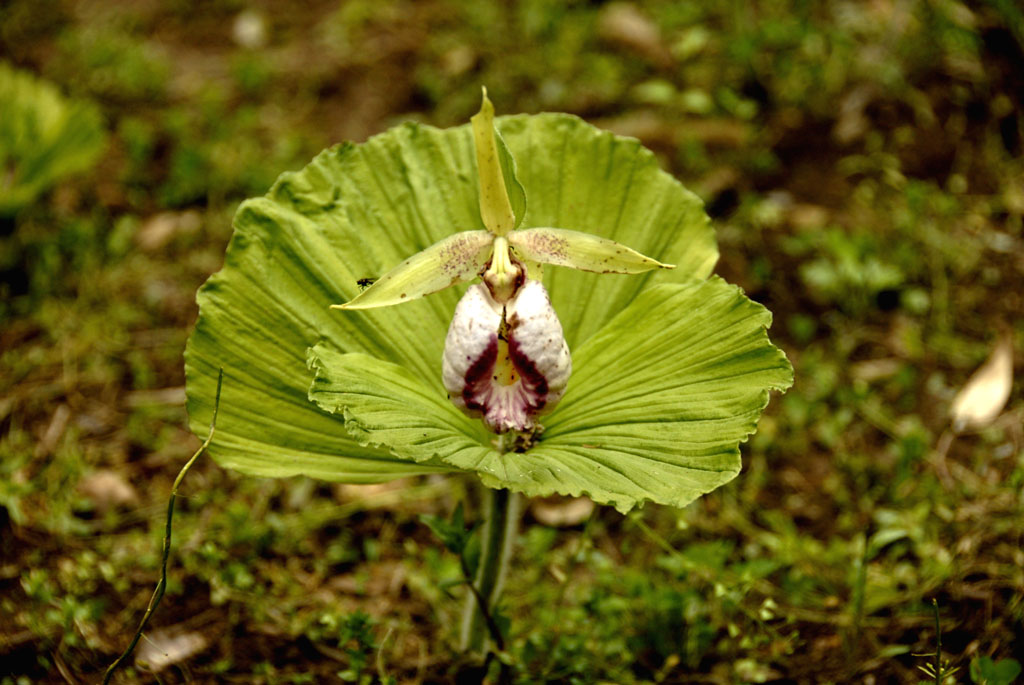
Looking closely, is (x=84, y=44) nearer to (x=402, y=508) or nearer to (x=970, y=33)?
(x=402, y=508)

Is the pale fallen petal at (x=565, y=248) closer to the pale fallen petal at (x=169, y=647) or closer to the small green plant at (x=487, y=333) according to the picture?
the small green plant at (x=487, y=333)

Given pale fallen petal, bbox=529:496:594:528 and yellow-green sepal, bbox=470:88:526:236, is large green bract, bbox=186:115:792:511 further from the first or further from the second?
pale fallen petal, bbox=529:496:594:528

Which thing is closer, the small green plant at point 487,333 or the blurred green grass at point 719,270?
the small green plant at point 487,333

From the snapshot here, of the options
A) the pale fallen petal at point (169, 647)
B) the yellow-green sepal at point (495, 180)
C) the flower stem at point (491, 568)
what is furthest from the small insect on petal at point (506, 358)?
the pale fallen petal at point (169, 647)

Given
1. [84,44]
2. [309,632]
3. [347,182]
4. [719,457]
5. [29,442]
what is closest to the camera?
[719,457]

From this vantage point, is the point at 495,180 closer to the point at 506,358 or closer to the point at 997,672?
the point at 506,358

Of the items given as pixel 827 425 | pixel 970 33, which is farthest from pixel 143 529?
pixel 970 33

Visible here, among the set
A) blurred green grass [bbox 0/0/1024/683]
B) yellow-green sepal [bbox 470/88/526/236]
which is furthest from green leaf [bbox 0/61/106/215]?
yellow-green sepal [bbox 470/88/526/236]
